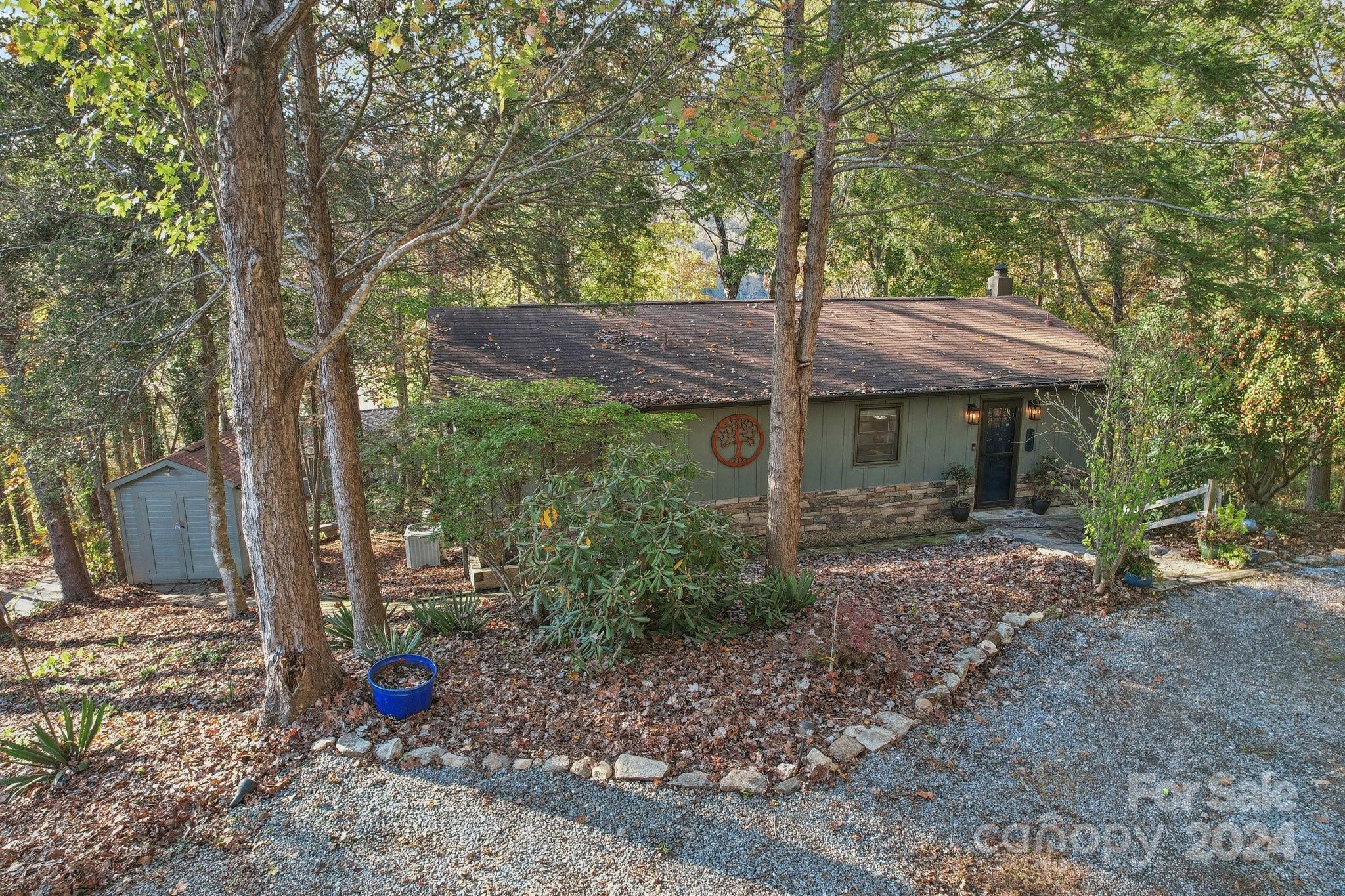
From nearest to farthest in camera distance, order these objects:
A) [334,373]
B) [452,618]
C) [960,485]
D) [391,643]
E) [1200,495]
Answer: [391,643], [334,373], [452,618], [1200,495], [960,485]

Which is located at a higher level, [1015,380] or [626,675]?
[1015,380]

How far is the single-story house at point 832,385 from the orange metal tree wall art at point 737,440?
0.6 inches

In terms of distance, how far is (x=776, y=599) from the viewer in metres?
6.11

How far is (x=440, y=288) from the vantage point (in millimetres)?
12148

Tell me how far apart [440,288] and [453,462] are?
6.62 meters

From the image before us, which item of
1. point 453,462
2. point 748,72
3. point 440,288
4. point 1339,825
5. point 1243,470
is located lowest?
point 1339,825

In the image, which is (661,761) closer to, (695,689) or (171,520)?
(695,689)

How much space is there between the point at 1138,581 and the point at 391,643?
24.0 ft

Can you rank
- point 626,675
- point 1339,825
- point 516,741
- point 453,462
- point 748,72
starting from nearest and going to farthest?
point 1339,825 < point 516,741 < point 626,675 < point 748,72 < point 453,462

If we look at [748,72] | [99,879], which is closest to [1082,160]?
[748,72]

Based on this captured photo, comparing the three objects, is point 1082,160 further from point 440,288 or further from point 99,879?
point 440,288

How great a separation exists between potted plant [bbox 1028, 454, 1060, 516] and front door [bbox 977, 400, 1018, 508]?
289 mm

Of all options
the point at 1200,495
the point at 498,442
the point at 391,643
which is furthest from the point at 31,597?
the point at 1200,495

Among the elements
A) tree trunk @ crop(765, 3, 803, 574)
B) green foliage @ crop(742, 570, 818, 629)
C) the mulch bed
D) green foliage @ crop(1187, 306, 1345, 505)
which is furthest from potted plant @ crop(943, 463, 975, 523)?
green foliage @ crop(742, 570, 818, 629)
